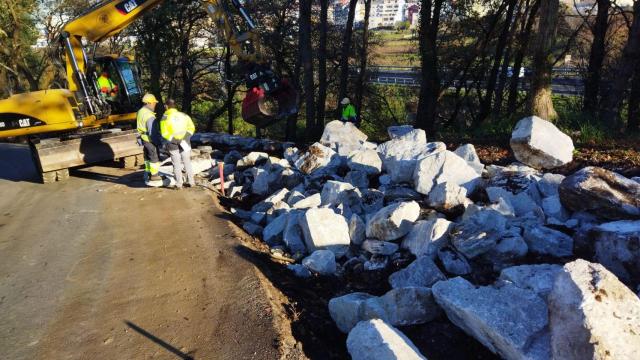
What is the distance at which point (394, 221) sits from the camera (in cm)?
562

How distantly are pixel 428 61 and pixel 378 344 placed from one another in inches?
434

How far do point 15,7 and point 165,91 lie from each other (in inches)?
299

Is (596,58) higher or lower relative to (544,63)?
lower

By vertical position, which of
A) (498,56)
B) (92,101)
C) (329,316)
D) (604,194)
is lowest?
Result: (329,316)

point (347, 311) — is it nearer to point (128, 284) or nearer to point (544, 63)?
point (128, 284)

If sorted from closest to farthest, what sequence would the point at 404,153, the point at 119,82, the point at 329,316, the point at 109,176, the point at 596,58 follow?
the point at 329,316, the point at 404,153, the point at 109,176, the point at 119,82, the point at 596,58

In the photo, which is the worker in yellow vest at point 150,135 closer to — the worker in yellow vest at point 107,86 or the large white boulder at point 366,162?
the worker in yellow vest at point 107,86

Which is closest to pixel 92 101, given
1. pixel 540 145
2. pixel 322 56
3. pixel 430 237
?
pixel 430 237

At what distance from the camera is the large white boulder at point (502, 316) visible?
332 centimetres


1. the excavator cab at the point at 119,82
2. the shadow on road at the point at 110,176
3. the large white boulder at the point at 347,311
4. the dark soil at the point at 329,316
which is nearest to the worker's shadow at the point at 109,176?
the shadow on road at the point at 110,176

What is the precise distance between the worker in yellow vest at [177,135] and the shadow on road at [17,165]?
3908 mm

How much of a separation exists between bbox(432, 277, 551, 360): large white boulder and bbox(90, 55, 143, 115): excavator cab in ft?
29.7

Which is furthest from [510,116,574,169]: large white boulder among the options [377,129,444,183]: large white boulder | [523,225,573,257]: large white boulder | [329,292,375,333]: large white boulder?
[329,292,375,333]: large white boulder

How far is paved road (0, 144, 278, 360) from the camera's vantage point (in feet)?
12.9
